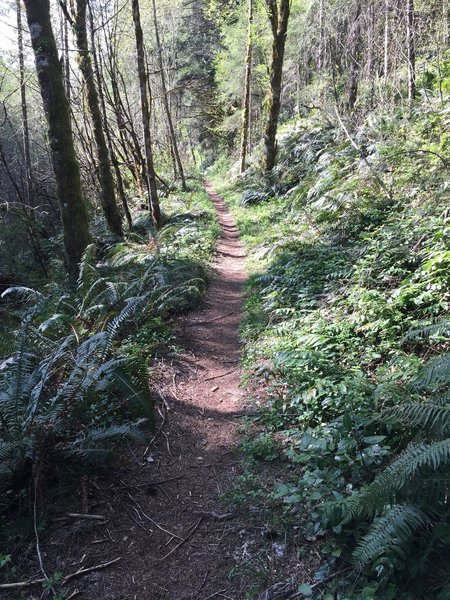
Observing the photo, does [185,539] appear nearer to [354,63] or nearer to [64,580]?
[64,580]

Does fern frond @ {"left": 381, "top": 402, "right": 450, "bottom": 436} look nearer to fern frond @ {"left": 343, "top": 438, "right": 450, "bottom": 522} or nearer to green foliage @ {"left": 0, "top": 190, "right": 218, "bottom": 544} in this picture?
fern frond @ {"left": 343, "top": 438, "right": 450, "bottom": 522}

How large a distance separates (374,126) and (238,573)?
34.1 feet

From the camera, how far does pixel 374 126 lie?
10.3 meters

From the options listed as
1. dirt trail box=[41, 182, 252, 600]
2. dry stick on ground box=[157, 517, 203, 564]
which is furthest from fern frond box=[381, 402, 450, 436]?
dry stick on ground box=[157, 517, 203, 564]

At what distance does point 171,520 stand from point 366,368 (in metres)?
2.19

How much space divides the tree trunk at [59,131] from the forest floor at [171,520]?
4.51m

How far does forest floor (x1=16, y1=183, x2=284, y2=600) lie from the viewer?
2.61m

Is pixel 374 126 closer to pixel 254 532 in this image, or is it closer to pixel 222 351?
pixel 222 351

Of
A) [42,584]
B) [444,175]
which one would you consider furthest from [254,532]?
[444,175]

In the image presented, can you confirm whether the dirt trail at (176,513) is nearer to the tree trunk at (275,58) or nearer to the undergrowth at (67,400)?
the undergrowth at (67,400)

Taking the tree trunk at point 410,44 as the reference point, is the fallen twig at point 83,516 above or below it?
below

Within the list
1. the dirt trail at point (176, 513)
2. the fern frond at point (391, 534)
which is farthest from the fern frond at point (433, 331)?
the dirt trail at point (176, 513)

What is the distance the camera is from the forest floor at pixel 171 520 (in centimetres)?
261

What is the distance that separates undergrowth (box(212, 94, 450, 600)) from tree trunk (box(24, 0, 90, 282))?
356 centimetres
